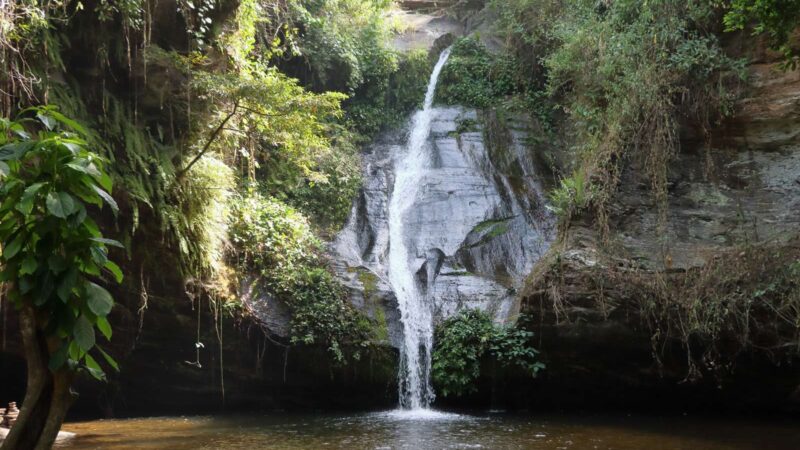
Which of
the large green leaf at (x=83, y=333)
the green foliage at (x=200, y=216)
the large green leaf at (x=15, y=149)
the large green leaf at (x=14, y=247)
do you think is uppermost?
the green foliage at (x=200, y=216)

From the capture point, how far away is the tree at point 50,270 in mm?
2674

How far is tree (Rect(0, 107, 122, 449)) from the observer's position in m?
2.67

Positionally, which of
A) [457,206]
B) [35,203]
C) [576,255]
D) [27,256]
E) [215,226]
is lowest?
[27,256]

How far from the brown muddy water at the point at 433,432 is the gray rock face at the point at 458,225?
2081 millimetres

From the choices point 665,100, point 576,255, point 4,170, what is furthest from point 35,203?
point 665,100

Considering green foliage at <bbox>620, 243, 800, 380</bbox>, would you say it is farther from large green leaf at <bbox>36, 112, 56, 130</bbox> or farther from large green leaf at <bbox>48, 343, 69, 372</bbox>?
large green leaf at <bbox>36, 112, 56, 130</bbox>

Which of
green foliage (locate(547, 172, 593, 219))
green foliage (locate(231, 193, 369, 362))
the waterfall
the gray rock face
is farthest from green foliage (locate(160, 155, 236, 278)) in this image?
green foliage (locate(547, 172, 593, 219))

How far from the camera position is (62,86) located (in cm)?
814

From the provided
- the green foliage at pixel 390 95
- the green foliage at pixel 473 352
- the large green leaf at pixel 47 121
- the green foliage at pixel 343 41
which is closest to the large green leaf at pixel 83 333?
the large green leaf at pixel 47 121

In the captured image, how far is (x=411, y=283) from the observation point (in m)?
12.1

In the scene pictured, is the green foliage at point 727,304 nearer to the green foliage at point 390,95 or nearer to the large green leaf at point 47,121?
the large green leaf at point 47,121

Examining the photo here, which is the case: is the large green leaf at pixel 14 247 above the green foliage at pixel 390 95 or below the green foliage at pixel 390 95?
below

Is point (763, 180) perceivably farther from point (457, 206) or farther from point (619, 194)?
point (457, 206)

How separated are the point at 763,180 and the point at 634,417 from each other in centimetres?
428
